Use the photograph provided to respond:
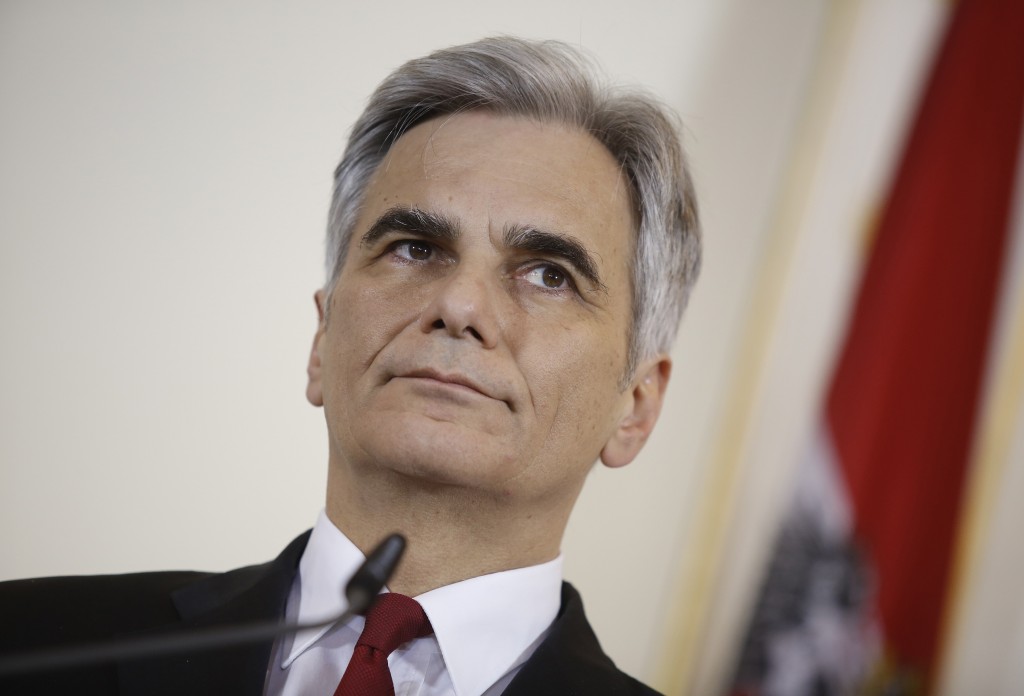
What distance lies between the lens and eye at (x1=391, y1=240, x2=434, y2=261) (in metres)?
1.66

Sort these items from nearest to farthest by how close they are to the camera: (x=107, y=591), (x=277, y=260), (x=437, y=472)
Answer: (x=437, y=472) → (x=107, y=591) → (x=277, y=260)

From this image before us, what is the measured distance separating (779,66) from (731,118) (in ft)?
0.82

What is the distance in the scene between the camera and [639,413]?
74.2 inches

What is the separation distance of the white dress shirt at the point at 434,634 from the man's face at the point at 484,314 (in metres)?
0.15

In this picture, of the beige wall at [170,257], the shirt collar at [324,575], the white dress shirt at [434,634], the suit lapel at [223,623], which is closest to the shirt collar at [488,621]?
the white dress shirt at [434,634]

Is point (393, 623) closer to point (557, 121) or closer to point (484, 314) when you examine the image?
point (484, 314)

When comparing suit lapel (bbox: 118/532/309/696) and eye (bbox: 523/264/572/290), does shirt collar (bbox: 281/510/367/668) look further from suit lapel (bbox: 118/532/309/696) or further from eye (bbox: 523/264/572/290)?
eye (bbox: 523/264/572/290)

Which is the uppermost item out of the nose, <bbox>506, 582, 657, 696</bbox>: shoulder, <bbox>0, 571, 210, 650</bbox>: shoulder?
the nose

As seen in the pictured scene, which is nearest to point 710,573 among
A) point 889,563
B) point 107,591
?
point 889,563

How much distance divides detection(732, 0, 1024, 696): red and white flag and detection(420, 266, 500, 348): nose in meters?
1.60

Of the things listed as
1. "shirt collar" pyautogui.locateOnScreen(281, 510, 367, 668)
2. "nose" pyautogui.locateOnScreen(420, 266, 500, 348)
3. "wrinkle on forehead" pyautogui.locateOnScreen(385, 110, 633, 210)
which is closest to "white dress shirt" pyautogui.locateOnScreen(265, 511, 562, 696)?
"shirt collar" pyautogui.locateOnScreen(281, 510, 367, 668)

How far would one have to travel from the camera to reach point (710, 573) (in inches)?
113

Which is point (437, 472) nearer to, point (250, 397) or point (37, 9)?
point (250, 397)

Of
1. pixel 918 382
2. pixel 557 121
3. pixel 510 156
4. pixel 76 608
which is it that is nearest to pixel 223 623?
pixel 76 608
